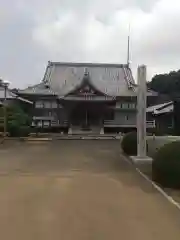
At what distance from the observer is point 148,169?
15.0 m

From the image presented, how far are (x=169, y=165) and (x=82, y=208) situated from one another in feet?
11.3

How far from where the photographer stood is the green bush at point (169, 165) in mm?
10555

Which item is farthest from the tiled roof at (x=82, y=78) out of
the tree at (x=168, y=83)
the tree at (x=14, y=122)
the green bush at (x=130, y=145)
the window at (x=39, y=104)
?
the green bush at (x=130, y=145)

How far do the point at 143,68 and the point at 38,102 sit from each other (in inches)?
1397

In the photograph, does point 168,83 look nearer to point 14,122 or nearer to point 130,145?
point 14,122

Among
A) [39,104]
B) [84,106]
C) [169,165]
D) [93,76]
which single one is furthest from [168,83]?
[169,165]

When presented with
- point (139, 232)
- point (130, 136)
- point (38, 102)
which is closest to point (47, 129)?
point (38, 102)

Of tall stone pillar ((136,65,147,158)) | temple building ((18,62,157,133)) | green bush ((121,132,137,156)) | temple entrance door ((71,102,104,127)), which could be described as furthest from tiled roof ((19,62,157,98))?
tall stone pillar ((136,65,147,158))

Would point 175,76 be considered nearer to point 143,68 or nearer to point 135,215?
point 143,68

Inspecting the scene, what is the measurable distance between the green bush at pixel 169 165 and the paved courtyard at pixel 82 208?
1.63 ft

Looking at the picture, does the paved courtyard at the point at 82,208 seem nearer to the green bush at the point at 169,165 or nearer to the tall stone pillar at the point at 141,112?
the green bush at the point at 169,165

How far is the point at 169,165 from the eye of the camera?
35.0 feet

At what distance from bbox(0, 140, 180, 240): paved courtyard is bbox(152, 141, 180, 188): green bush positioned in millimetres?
498

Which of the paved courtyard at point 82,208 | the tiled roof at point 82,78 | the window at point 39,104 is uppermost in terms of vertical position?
the tiled roof at point 82,78
